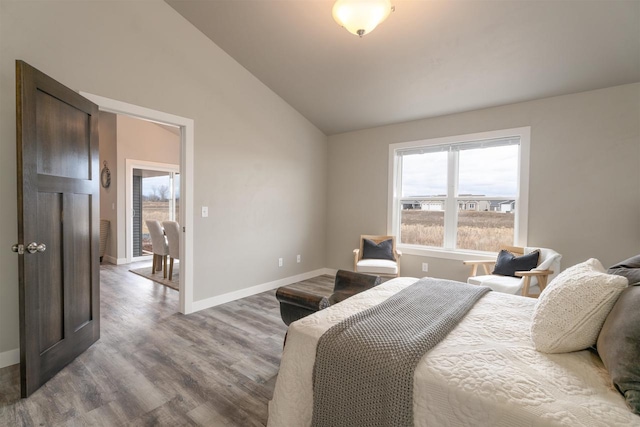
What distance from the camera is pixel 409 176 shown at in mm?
4438

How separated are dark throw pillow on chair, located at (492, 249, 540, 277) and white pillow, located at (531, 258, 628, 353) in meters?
2.15

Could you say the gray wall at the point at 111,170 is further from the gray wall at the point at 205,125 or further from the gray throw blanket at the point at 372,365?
the gray throw blanket at the point at 372,365

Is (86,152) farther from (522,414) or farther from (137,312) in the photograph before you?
(522,414)

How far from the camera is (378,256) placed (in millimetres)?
4172

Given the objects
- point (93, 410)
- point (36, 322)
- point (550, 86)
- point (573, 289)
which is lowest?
point (93, 410)

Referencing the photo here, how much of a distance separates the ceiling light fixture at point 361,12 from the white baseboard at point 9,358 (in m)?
3.41

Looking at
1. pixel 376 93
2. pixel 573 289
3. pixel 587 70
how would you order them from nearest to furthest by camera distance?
1. pixel 573 289
2. pixel 587 70
3. pixel 376 93

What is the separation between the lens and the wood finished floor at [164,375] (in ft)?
5.58

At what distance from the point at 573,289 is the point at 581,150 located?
277cm

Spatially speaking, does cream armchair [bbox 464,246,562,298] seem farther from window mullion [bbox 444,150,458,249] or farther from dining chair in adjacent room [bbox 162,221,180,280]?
dining chair in adjacent room [bbox 162,221,180,280]

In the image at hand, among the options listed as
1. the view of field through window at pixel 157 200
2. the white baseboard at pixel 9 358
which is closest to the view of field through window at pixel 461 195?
the white baseboard at pixel 9 358

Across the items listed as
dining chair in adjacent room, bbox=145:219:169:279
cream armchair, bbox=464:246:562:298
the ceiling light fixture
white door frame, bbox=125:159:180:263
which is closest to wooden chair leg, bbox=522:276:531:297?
cream armchair, bbox=464:246:562:298

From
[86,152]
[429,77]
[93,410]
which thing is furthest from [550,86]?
[93,410]

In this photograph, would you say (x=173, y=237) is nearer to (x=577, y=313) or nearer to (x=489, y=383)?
(x=489, y=383)
